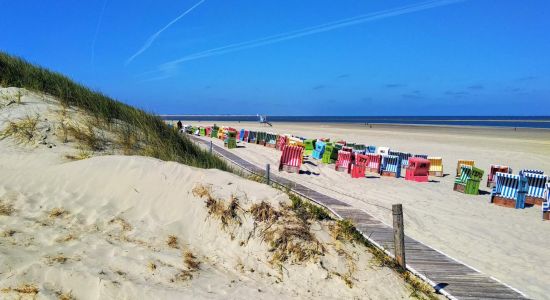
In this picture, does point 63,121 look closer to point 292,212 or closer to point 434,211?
point 292,212

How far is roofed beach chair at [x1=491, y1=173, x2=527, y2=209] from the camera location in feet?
41.5

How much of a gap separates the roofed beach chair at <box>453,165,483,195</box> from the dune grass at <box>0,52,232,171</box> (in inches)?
361

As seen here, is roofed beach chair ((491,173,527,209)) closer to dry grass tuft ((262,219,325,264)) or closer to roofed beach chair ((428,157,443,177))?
roofed beach chair ((428,157,443,177))

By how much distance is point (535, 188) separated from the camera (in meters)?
13.4

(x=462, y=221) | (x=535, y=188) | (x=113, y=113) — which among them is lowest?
(x=462, y=221)

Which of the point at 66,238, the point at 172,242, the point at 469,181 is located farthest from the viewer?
the point at 469,181

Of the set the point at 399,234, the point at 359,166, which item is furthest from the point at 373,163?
the point at 399,234

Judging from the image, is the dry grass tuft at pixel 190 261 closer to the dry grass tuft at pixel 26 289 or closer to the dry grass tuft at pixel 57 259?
the dry grass tuft at pixel 57 259

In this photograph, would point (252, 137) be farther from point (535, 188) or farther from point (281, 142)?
point (535, 188)

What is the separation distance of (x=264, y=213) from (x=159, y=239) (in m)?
1.64

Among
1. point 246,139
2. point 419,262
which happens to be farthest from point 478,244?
point 246,139

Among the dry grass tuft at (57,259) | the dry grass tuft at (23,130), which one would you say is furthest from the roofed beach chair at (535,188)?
the dry grass tuft at (23,130)

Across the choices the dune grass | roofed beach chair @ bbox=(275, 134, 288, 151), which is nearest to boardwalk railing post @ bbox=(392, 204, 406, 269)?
the dune grass

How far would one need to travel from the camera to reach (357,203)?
11820 millimetres
